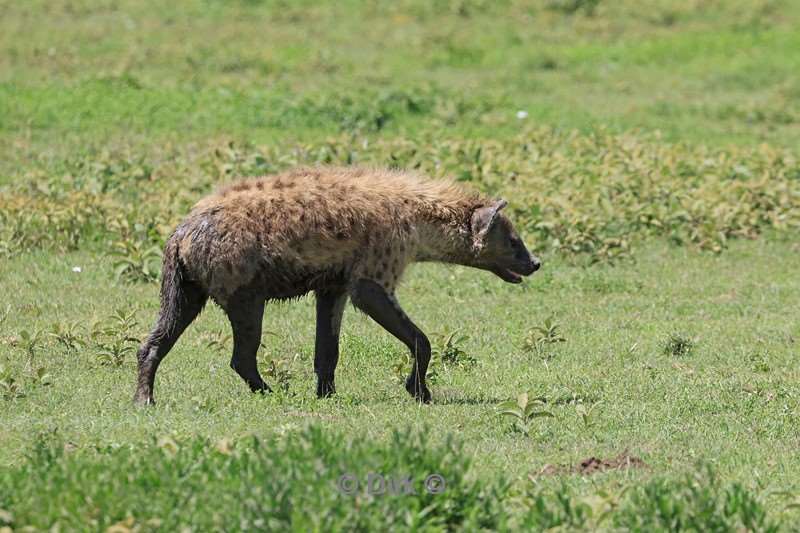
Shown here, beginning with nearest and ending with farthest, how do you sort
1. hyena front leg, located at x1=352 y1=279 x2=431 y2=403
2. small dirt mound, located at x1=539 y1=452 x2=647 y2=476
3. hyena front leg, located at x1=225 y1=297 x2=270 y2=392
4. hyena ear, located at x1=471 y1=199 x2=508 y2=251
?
1. small dirt mound, located at x1=539 y1=452 x2=647 y2=476
2. hyena front leg, located at x1=225 y1=297 x2=270 y2=392
3. hyena front leg, located at x1=352 y1=279 x2=431 y2=403
4. hyena ear, located at x1=471 y1=199 x2=508 y2=251

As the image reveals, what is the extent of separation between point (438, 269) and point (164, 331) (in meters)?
4.74

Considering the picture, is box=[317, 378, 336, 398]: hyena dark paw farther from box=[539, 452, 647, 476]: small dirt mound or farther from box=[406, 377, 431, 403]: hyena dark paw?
box=[539, 452, 647, 476]: small dirt mound

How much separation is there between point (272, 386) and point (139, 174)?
5836mm

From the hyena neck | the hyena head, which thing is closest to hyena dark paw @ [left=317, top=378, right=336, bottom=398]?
the hyena neck

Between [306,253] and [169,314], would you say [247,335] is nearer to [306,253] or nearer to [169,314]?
[169,314]

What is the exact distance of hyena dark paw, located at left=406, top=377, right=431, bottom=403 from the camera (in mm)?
8992

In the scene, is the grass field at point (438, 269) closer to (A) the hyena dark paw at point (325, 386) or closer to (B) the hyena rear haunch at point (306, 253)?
(A) the hyena dark paw at point (325, 386)

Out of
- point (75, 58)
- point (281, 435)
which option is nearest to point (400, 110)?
point (75, 58)

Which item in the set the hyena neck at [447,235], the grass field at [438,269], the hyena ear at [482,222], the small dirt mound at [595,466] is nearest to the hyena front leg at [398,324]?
the grass field at [438,269]

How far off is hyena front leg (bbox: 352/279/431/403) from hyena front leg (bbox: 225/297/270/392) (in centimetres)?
64

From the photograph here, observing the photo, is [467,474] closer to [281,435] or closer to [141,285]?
[281,435]

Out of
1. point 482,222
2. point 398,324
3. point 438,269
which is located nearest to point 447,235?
point 482,222

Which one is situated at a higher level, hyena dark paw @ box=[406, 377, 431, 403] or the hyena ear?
the hyena ear

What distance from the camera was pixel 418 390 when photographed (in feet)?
29.6
